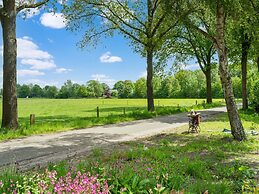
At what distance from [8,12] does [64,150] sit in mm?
8975

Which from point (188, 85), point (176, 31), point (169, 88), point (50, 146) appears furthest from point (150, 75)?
point (169, 88)

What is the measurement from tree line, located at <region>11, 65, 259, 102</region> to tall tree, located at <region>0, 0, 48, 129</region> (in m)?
53.2

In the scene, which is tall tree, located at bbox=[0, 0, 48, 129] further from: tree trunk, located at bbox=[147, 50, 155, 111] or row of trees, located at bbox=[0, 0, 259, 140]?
tree trunk, located at bbox=[147, 50, 155, 111]

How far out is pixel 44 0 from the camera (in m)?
17.1

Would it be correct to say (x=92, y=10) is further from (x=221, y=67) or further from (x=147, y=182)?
(x=147, y=182)

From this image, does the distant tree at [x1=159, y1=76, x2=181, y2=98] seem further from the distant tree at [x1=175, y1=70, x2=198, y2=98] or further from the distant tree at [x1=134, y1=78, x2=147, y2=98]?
the distant tree at [x1=134, y1=78, x2=147, y2=98]

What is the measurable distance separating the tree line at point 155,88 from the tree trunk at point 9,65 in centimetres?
5324

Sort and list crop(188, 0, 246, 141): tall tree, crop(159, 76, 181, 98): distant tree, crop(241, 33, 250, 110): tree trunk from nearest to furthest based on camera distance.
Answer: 1. crop(188, 0, 246, 141): tall tree
2. crop(241, 33, 250, 110): tree trunk
3. crop(159, 76, 181, 98): distant tree

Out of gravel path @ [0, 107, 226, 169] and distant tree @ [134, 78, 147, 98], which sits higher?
distant tree @ [134, 78, 147, 98]

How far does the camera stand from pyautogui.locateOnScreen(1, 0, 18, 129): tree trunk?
15.1 m

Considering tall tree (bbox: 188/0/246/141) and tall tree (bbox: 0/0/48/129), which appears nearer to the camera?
tall tree (bbox: 188/0/246/141)

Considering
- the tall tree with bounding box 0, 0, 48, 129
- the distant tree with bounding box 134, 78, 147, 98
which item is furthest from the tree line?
the tall tree with bounding box 0, 0, 48, 129

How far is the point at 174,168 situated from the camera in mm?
6648

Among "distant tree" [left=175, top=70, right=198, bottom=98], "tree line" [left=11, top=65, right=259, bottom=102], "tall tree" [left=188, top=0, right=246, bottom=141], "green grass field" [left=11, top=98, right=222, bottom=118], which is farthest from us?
"distant tree" [left=175, top=70, right=198, bottom=98]
